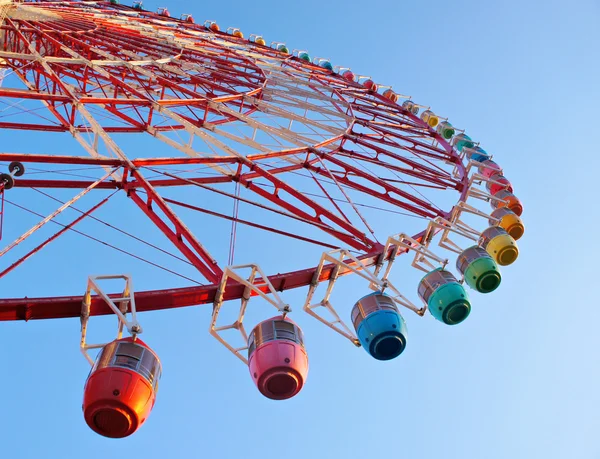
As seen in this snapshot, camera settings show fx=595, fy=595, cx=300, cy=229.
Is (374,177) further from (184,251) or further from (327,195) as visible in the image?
(184,251)

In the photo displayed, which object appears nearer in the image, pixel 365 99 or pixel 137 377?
pixel 137 377

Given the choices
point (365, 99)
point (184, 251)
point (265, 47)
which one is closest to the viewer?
point (184, 251)

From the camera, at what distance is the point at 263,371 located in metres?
7.17

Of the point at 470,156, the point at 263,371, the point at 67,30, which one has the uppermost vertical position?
the point at 67,30

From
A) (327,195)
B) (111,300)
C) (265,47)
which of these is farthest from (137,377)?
(265,47)

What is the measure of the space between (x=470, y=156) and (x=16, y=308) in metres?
13.9

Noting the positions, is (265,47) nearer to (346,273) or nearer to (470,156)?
(470,156)

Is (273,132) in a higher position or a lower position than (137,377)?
higher

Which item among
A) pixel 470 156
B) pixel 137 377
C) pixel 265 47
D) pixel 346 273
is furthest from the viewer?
pixel 265 47

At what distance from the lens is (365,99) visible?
20.7m

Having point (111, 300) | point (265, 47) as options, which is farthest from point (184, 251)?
point (265, 47)

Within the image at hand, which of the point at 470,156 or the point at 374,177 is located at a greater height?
the point at 470,156

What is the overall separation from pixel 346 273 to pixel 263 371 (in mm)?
2405

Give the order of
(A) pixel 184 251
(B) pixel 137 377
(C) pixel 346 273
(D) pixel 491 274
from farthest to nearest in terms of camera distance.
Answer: (D) pixel 491 274, (C) pixel 346 273, (A) pixel 184 251, (B) pixel 137 377
